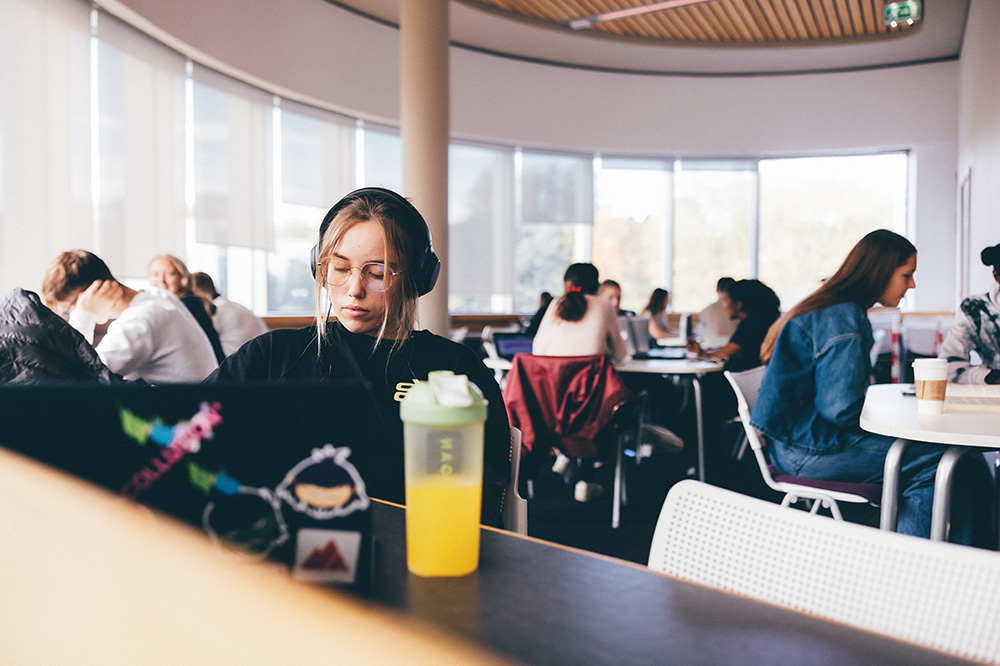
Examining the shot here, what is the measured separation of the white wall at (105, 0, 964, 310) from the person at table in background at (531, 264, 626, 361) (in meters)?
3.92

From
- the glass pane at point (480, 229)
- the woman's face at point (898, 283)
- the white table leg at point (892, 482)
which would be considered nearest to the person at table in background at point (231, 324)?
the woman's face at point (898, 283)

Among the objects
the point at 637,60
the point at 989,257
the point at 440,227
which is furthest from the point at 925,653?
the point at 637,60

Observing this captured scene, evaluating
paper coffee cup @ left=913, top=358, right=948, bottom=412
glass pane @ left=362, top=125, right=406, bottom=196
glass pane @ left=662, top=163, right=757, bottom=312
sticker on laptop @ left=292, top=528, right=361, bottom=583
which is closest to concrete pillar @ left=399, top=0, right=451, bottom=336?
glass pane @ left=362, top=125, right=406, bottom=196

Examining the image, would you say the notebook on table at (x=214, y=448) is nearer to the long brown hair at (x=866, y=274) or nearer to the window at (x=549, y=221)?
the long brown hair at (x=866, y=274)

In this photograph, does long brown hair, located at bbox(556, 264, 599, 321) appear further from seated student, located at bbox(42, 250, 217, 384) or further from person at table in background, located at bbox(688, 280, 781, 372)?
seated student, located at bbox(42, 250, 217, 384)

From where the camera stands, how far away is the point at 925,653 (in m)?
0.55

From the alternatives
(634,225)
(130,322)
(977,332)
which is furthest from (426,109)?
(634,225)

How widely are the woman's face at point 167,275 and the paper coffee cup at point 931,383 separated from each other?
3752mm

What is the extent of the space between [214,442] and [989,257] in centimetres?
365

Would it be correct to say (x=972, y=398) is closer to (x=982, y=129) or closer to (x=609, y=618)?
(x=609, y=618)

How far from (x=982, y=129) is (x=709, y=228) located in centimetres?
326

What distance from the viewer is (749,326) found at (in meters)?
4.24

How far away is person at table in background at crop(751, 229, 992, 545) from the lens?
211 cm

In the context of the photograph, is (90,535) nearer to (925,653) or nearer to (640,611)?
(640,611)
